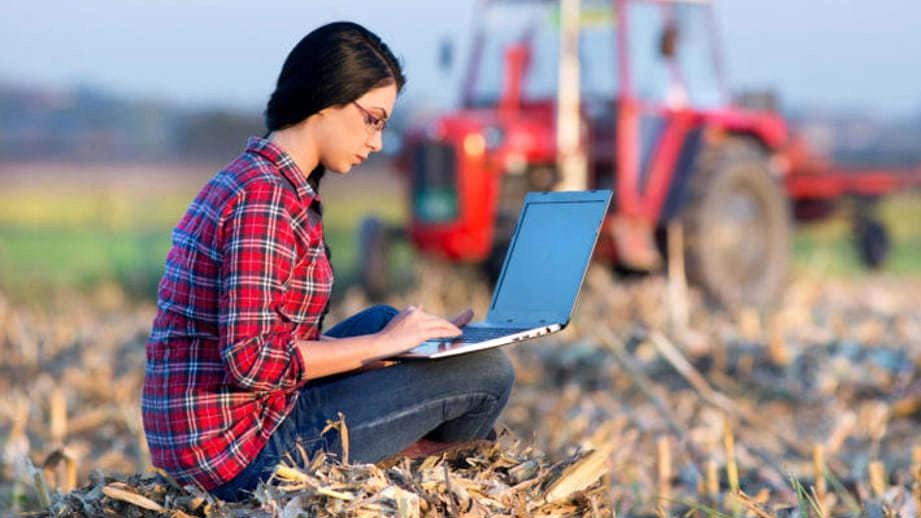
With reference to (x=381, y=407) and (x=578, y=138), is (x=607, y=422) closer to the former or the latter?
(x=381, y=407)

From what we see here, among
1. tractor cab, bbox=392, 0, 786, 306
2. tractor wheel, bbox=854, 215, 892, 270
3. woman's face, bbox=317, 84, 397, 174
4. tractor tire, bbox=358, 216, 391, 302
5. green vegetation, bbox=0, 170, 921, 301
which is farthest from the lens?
tractor wheel, bbox=854, 215, 892, 270

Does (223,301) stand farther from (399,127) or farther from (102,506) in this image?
(399,127)

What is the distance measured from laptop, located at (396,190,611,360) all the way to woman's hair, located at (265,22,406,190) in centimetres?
51

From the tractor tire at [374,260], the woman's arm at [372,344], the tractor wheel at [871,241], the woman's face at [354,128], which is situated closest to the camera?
the woman's arm at [372,344]

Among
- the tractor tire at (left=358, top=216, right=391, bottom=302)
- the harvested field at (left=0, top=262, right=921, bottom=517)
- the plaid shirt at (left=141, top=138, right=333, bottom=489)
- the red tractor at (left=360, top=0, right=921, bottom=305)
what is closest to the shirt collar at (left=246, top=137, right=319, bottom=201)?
the plaid shirt at (left=141, top=138, right=333, bottom=489)

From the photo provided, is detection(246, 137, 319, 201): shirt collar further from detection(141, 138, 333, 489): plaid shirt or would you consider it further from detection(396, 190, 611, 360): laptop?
detection(396, 190, 611, 360): laptop

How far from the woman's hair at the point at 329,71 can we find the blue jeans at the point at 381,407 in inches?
24.6

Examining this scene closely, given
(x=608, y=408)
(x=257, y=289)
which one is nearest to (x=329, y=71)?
A: (x=257, y=289)

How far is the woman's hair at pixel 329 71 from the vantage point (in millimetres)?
3398

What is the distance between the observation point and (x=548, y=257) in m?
3.56

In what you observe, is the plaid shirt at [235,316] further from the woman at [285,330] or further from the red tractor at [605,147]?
the red tractor at [605,147]

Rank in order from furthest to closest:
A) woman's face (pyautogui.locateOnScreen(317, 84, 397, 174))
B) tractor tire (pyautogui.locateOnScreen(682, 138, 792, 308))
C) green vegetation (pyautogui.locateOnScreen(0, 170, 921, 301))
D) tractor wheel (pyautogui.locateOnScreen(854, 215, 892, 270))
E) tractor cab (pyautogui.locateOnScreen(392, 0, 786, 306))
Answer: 1. tractor wheel (pyautogui.locateOnScreen(854, 215, 892, 270))
2. green vegetation (pyautogui.locateOnScreen(0, 170, 921, 301))
3. tractor tire (pyautogui.locateOnScreen(682, 138, 792, 308))
4. tractor cab (pyautogui.locateOnScreen(392, 0, 786, 306))
5. woman's face (pyautogui.locateOnScreen(317, 84, 397, 174))

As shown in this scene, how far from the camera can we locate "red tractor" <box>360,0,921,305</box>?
10.2 meters

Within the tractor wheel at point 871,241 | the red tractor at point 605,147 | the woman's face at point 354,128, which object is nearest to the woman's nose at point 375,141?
the woman's face at point 354,128
